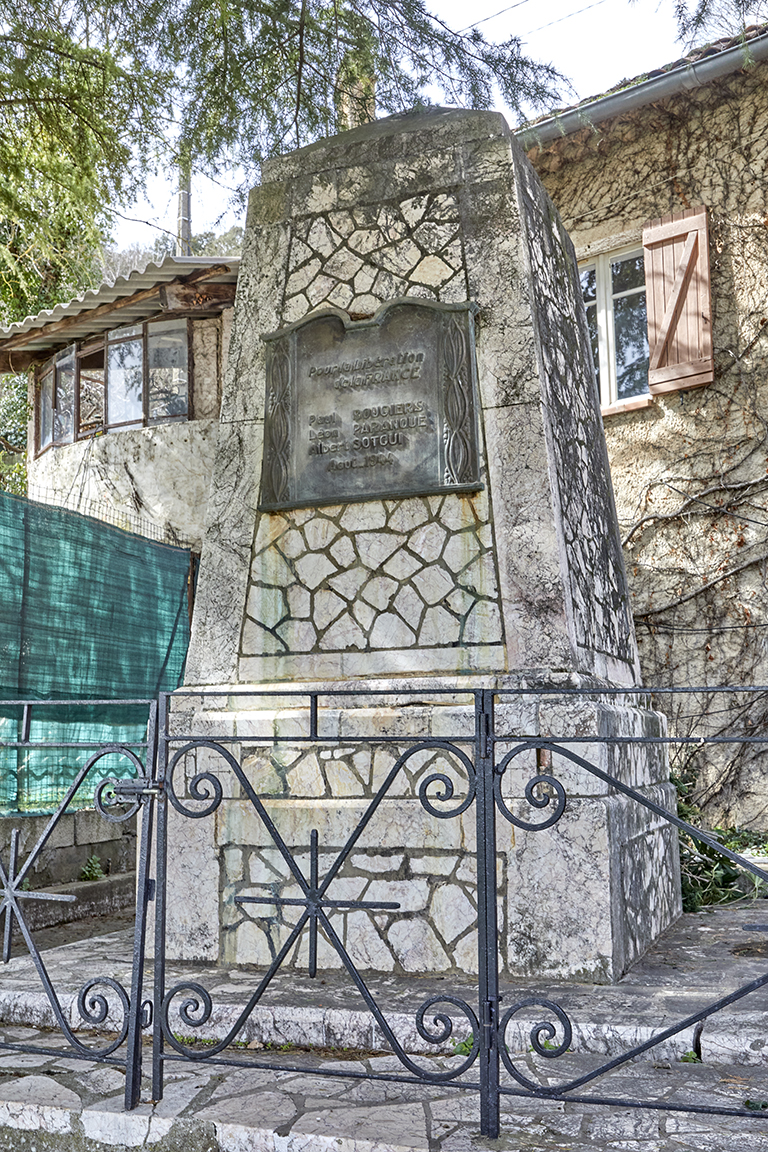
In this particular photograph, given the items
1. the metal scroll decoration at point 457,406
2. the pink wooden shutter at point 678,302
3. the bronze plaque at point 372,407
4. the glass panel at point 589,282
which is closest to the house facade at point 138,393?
the glass panel at point 589,282

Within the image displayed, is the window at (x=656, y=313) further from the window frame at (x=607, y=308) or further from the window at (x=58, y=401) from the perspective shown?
the window at (x=58, y=401)

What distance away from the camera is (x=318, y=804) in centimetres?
451

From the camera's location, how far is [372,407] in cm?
486

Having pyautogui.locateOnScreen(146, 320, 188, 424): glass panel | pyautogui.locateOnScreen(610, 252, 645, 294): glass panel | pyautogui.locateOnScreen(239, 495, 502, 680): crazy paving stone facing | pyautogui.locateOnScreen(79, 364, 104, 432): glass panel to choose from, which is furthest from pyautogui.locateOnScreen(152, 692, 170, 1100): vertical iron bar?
pyautogui.locateOnScreen(79, 364, 104, 432): glass panel

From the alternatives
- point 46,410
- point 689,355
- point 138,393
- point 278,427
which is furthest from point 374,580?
point 46,410

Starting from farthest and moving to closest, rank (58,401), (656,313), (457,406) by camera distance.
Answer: (58,401) < (656,313) < (457,406)

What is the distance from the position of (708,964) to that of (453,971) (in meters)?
1.13

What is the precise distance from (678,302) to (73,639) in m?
5.45

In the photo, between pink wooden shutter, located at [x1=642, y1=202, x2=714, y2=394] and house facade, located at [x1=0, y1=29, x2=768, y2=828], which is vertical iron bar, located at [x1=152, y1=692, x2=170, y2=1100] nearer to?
house facade, located at [x1=0, y1=29, x2=768, y2=828]

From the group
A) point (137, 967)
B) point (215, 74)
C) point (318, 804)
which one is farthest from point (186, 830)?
point (215, 74)

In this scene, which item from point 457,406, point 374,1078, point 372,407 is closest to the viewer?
point 374,1078

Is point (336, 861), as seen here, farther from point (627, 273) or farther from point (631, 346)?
point (627, 273)

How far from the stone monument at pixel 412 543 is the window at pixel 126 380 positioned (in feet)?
25.0

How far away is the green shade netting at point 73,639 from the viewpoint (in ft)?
19.2
